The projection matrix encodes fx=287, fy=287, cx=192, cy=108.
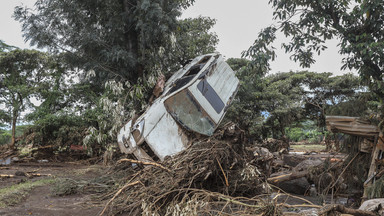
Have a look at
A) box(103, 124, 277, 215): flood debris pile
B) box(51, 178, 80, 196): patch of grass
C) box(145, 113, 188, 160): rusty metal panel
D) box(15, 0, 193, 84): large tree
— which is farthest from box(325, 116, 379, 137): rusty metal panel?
box(15, 0, 193, 84): large tree

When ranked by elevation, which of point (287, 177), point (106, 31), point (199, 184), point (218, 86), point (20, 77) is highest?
point (20, 77)

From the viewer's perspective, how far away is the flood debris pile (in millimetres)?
3332

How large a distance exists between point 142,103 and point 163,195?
214 inches

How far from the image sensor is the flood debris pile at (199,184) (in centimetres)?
333

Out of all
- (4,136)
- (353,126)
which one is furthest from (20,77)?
(353,126)

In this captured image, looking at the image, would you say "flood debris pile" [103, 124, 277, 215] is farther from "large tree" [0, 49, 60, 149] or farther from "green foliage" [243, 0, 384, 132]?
"large tree" [0, 49, 60, 149]

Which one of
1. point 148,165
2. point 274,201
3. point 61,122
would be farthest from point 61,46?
point 274,201

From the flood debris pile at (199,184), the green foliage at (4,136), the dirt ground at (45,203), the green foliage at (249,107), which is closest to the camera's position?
the flood debris pile at (199,184)

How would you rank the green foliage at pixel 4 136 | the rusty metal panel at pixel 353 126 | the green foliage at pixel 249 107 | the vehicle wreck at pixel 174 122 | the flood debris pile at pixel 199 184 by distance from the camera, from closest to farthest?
1. the flood debris pile at pixel 199 184
2. the rusty metal panel at pixel 353 126
3. the vehicle wreck at pixel 174 122
4. the green foliage at pixel 249 107
5. the green foliage at pixel 4 136

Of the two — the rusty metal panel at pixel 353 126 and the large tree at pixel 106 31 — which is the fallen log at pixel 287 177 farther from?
the large tree at pixel 106 31

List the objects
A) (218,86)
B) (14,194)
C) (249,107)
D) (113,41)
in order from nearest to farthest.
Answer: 1. (14,194)
2. (218,86)
3. (113,41)
4. (249,107)

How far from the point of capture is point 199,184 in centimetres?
435

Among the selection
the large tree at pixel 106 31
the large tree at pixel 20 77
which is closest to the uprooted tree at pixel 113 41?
the large tree at pixel 106 31

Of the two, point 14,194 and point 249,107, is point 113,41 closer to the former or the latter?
point 14,194
